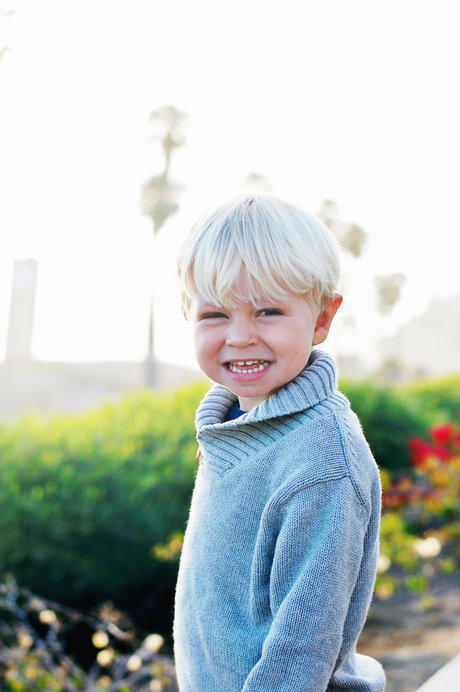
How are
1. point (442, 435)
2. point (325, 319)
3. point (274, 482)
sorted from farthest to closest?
1. point (442, 435)
2. point (325, 319)
3. point (274, 482)

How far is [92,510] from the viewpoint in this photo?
13.1ft

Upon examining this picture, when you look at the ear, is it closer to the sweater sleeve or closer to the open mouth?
the open mouth

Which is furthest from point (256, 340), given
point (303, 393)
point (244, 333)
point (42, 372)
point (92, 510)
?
point (42, 372)

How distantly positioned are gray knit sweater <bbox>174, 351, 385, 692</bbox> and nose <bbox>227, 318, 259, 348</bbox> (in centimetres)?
13

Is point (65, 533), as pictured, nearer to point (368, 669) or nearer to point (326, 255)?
point (368, 669)

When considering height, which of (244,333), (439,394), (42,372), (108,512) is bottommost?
(42,372)

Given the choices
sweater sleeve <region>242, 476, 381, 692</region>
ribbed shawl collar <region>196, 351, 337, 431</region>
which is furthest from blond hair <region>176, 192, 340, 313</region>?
sweater sleeve <region>242, 476, 381, 692</region>

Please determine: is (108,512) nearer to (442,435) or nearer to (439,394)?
(442,435)

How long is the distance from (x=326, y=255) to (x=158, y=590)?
3823mm

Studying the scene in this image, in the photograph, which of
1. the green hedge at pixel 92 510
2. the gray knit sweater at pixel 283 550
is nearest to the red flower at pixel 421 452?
the green hedge at pixel 92 510

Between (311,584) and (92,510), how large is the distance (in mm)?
3175

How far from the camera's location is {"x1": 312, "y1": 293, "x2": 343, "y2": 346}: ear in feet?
4.28

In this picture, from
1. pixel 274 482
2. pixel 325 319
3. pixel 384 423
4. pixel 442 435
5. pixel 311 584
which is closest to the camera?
pixel 311 584

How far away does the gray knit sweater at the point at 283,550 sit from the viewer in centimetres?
108
